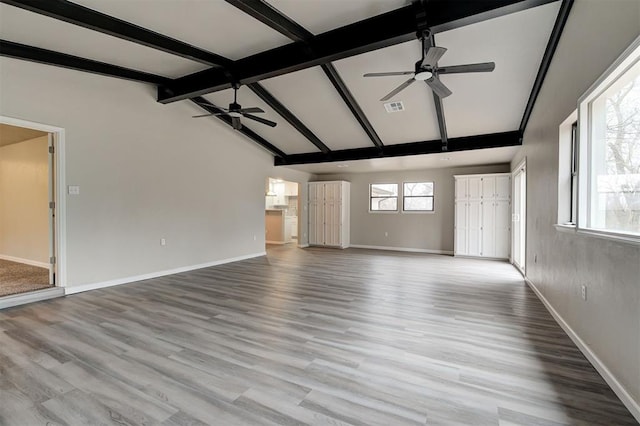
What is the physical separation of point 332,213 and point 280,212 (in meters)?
1.96

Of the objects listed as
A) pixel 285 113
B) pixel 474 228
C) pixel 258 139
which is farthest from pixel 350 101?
pixel 474 228

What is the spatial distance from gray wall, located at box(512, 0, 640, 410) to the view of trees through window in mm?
169

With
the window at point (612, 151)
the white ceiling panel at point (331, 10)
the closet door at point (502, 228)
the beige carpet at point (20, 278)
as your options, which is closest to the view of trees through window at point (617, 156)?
the window at point (612, 151)

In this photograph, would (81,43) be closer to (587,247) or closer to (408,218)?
(587,247)

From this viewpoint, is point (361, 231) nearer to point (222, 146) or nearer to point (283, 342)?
point (222, 146)

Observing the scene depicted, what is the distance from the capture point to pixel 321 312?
137 inches

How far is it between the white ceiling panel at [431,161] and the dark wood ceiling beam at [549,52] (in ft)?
4.54

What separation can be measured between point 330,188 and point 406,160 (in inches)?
112

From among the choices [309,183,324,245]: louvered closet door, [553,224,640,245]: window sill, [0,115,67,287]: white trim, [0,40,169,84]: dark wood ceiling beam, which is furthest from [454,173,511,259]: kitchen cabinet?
[0,115,67,287]: white trim

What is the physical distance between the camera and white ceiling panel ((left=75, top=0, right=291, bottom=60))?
9.89 ft

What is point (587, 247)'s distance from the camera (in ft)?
8.16

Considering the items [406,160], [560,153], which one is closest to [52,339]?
[560,153]

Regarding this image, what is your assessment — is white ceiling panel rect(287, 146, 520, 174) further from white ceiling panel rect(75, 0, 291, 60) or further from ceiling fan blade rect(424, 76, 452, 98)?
white ceiling panel rect(75, 0, 291, 60)

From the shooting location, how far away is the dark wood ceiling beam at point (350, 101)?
14.2ft
